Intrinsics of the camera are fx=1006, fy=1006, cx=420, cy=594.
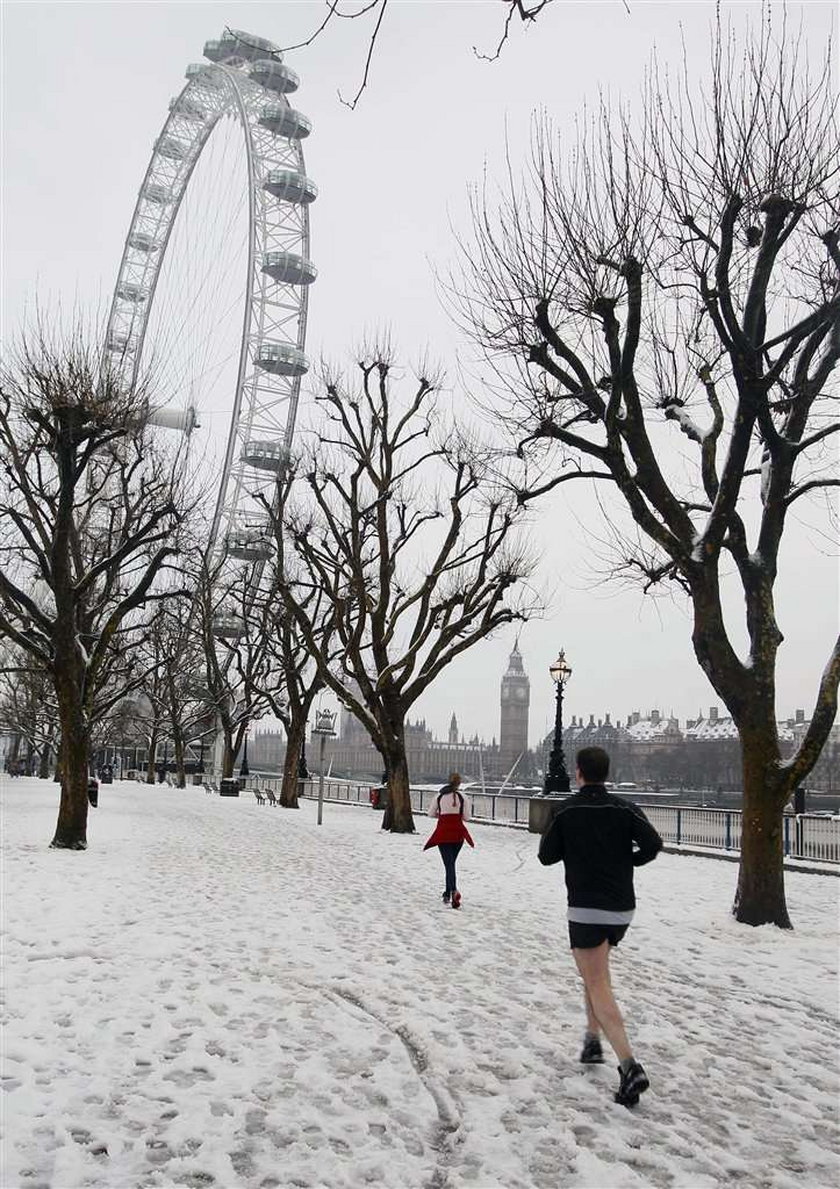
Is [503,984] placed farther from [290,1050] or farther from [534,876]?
[534,876]

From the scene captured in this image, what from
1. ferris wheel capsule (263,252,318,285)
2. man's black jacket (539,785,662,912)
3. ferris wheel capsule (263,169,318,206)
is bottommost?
man's black jacket (539,785,662,912)

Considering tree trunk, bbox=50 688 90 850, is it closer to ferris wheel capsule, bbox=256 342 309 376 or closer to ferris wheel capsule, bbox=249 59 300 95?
ferris wheel capsule, bbox=256 342 309 376

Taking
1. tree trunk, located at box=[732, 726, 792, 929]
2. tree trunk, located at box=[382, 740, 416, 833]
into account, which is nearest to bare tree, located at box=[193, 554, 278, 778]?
tree trunk, located at box=[382, 740, 416, 833]

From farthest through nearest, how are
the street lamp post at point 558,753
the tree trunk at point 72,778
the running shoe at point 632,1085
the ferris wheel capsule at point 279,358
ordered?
the ferris wheel capsule at point 279,358 < the street lamp post at point 558,753 < the tree trunk at point 72,778 < the running shoe at point 632,1085

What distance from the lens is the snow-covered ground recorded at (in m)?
4.47

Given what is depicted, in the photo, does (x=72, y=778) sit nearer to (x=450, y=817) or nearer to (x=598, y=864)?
(x=450, y=817)

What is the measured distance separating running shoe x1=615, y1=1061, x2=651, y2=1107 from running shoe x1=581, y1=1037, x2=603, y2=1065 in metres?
0.66

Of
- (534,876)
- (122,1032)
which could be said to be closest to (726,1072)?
(122,1032)

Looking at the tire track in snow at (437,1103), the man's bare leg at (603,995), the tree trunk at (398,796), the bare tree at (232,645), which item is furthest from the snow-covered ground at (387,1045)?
the bare tree at (232,645)

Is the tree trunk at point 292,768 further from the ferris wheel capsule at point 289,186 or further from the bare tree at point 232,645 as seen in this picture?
the ferris wheel capsule at point 289,186

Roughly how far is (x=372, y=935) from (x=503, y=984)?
7.31 ft

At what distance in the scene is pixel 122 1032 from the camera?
20.2 feet

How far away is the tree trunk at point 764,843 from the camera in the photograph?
11023 millimetres

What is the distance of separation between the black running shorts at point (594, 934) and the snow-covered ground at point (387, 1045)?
2.54ft
